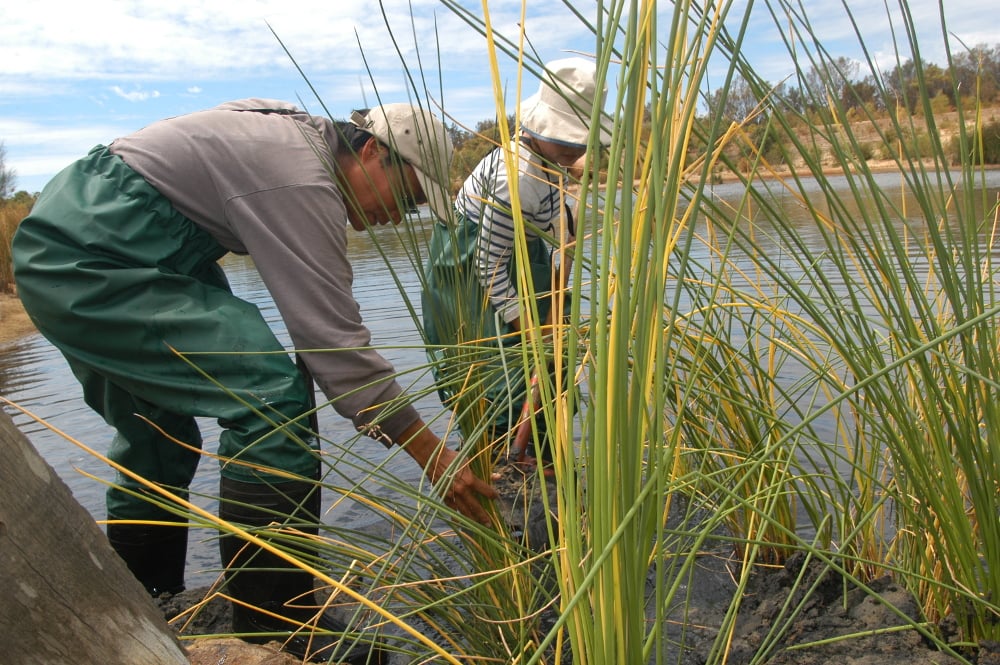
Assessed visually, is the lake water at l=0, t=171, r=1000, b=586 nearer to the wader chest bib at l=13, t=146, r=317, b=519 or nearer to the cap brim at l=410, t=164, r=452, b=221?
the cap brim at l=410, t=164, r=452, b=221

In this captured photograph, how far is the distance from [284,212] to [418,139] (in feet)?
1.54

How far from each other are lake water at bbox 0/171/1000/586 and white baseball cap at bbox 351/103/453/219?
190 millimetres

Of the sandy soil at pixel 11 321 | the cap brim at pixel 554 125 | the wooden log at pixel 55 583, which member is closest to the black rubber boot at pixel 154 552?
the wooden log at pixel 55 583

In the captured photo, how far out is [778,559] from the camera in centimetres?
229

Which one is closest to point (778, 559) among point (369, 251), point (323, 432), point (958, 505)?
point (958, 505)

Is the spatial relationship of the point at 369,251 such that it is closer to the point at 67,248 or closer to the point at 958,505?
the point at 67,248

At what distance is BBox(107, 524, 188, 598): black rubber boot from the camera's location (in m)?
2.57

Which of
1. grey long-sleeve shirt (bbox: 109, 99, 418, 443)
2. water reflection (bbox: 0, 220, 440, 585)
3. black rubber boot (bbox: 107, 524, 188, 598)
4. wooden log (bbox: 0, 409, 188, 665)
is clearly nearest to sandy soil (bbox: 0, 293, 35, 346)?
water reflection (bbox: 0, 220, 440, 585)

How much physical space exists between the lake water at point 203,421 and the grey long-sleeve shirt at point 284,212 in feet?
0.61

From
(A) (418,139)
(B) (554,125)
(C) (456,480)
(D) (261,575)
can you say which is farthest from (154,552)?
(B) (554,125)

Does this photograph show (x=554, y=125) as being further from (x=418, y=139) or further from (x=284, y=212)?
(x=284, y=212)

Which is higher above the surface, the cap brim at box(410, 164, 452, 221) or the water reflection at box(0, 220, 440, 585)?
the cap brim at box(410, 164, 452, 221)

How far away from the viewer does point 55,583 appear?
97cm

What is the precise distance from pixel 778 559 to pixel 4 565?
77.1 inches
